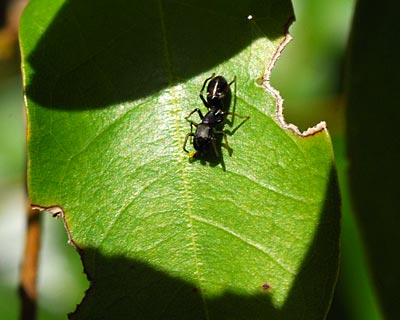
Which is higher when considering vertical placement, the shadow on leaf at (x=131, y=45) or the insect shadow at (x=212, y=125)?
the shadow on leaf at (x=131, y=45)

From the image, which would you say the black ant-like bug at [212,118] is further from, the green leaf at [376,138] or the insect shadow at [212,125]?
the green leaf at [376,138]

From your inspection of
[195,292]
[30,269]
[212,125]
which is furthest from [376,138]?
[30,269]

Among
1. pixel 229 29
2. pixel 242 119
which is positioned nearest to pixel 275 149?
pixel 242 119

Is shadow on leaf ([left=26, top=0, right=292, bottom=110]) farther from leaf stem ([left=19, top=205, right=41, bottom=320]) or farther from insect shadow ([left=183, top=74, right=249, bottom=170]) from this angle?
leaf stem ([left=19, top=205, right=41, bottom=320])

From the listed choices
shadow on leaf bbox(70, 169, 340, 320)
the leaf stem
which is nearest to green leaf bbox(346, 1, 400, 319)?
shadow on leaf bbox(70, 169, 340, 320)

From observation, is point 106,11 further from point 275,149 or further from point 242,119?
point 275,149

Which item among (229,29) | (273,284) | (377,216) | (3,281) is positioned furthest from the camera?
(3,281)

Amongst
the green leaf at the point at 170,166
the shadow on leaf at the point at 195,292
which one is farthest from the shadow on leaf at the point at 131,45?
the shadow on leaf at the point at 195,292
